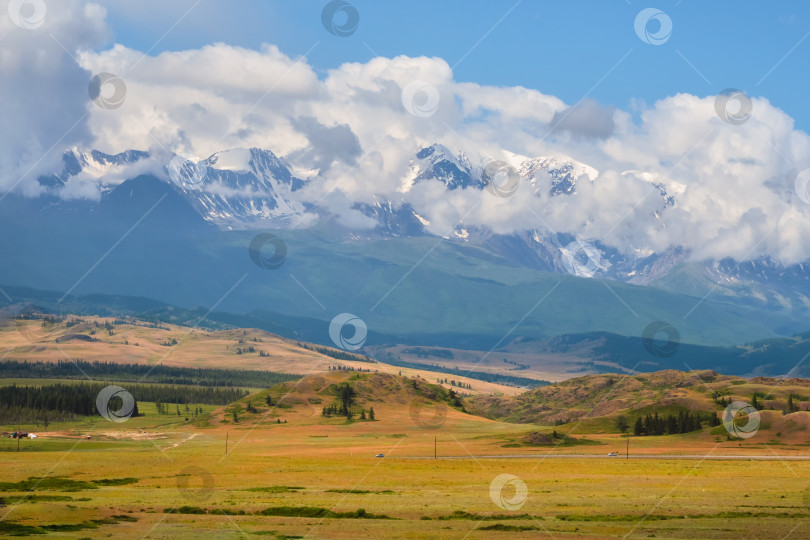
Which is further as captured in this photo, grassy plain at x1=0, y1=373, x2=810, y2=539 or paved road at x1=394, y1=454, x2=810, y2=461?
paved road at x1=394, y1=454, x2=810, y2=461

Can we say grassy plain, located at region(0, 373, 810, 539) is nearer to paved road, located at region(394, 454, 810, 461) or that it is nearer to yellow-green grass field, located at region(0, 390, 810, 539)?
yellow-green grass field, located at region(0, 390, 810, 539)

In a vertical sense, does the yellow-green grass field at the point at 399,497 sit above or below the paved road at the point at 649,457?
below

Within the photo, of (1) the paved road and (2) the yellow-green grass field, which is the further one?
(1) the paved road

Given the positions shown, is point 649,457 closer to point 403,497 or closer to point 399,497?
point 403,497

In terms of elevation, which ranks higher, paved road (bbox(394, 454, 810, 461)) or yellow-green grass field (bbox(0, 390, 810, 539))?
paved road (bbox(394, 454, 810, 461))

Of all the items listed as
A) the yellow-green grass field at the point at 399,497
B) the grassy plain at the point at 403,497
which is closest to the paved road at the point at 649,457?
the grassy plain at the point at 403,497

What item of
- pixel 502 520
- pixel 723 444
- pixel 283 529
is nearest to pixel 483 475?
pixel 502 520

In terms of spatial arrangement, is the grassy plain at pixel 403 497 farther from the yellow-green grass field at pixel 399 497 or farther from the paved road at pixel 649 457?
the paved road at pixel 649 457

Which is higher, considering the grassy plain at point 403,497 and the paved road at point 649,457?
the paved road at point 649,457

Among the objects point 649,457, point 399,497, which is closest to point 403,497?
point 399,497

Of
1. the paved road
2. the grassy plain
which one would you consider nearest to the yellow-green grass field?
the grassy plain

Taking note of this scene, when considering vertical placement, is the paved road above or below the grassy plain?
above

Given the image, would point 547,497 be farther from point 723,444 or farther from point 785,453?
point 723,444

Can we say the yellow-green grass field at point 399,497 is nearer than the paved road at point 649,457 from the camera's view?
Yes
